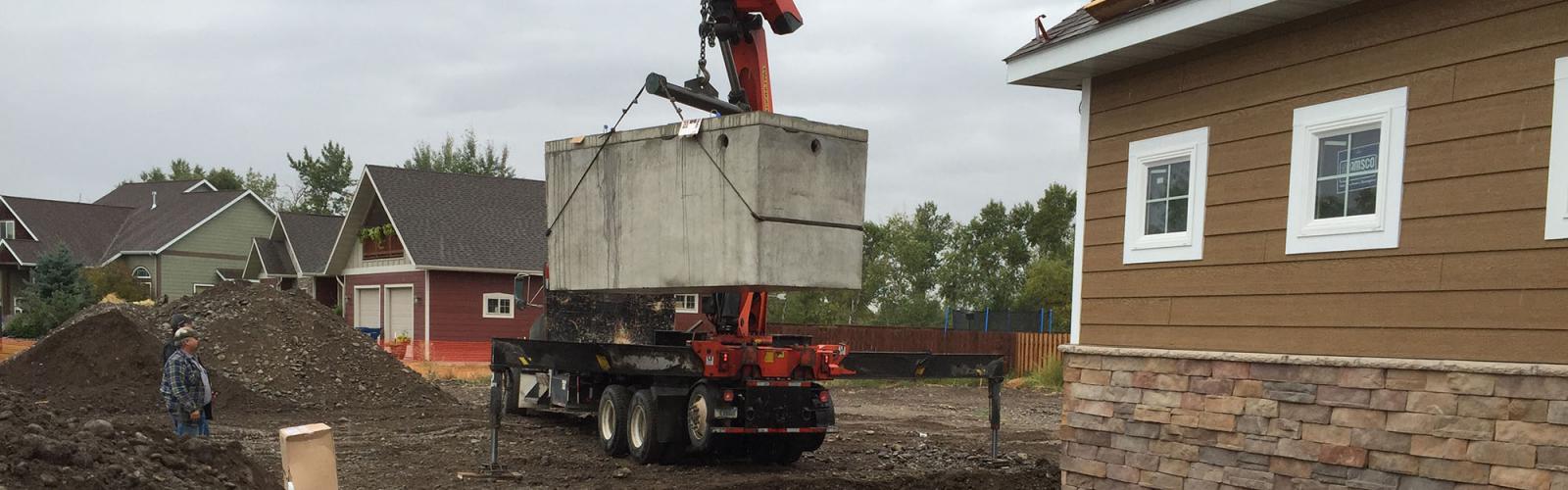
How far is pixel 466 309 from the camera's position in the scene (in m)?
33.1

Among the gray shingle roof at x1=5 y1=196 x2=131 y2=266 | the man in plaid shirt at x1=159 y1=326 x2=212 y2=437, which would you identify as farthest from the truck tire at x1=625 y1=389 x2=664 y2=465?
the gray shingle roof at x1=5 y1=196 x2=131 y2=266

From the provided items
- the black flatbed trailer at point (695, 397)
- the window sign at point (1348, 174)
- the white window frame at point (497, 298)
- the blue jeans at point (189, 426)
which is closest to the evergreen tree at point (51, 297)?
the white window frame at point (497, 298)

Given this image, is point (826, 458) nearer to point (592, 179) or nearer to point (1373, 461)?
point (592, 179)

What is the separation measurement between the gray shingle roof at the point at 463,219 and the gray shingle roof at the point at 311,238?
4.67 m

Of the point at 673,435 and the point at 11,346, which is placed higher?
the point at 673,435

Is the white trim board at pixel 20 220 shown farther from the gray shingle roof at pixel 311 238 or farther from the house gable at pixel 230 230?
the gray shingle roof at pixel 311 238

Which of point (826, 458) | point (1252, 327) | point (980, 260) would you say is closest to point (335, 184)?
point (980, 260)

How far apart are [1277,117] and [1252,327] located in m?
1.33

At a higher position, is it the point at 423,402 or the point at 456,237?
the point at 456,237

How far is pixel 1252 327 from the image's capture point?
26.8 feet

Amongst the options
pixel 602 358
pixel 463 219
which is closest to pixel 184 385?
pixel 602 358

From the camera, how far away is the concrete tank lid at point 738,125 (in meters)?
10.6

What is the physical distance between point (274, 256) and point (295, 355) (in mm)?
22269

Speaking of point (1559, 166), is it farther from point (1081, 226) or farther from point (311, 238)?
point (311, 238)
